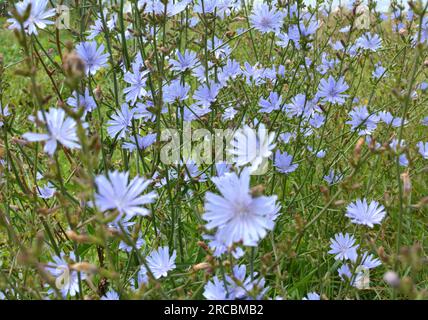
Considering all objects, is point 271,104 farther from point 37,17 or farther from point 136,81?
point 37,17

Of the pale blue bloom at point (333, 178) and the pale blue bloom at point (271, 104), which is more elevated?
the pale blue bloom at point (271, 104)

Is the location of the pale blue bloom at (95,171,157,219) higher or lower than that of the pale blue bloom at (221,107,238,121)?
lower

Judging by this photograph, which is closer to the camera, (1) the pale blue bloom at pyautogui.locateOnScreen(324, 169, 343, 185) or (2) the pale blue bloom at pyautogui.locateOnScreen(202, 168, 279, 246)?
(2) the pale blue bloom at pyautogui.locateOnScreen(202, 168, 279, 246)

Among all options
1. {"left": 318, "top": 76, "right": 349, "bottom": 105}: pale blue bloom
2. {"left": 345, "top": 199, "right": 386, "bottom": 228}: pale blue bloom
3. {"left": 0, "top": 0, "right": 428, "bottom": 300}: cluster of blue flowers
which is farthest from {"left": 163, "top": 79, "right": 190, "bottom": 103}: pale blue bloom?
{"left": 345, "top": 199, "right": 386, "bottom": 228}: pale blue bloom

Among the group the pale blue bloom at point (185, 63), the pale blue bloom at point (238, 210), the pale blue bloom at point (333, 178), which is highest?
the pale blue bloom at point (185, 63)

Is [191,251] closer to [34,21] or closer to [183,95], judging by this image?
[183,95]

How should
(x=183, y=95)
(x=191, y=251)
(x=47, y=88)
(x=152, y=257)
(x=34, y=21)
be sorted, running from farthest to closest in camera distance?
1. (x=47, y=88)
2. (x=191, y=251)
3. (x=183, y=95)
4. (x=152, y=257)
5. (x=34, y=21)

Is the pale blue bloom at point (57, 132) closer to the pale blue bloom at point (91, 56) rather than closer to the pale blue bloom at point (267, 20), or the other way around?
the pale blue bloom at point (91, 56)

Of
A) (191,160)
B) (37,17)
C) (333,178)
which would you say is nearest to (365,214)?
(333,178)

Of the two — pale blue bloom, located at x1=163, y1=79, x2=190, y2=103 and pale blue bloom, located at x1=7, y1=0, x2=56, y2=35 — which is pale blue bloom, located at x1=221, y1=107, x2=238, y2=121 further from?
pale blue bloom, located at x1=7, y1=0, x2=56, y2=35

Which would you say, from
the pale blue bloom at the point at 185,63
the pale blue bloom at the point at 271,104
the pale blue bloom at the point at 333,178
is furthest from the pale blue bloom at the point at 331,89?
the pale blue bloom at the point at 185,63
